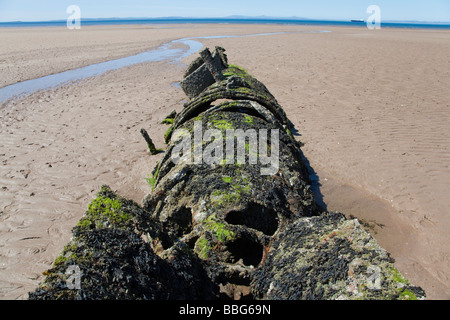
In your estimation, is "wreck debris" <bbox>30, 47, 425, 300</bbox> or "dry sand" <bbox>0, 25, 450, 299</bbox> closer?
"wreck debris" <bbox>30, 47, 425, 300</bbox>

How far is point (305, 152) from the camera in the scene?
745 centimetres

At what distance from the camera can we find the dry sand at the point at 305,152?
15.0ft

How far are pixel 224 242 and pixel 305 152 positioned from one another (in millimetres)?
5236

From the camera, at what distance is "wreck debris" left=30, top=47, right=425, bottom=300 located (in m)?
1.74

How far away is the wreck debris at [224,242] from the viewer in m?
1.74

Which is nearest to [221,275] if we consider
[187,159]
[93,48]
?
[187,159]

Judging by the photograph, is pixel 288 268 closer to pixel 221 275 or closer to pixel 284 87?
pixel 221 275

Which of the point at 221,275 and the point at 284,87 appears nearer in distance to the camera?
the point at 221,275

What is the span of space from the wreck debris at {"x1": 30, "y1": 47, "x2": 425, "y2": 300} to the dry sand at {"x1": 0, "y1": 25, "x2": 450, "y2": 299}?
2.13m

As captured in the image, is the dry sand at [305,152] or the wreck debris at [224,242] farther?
the dry sand at [305,152]

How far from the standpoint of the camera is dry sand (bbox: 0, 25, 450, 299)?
4.58 metres

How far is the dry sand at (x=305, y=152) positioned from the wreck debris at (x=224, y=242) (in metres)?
2.13
